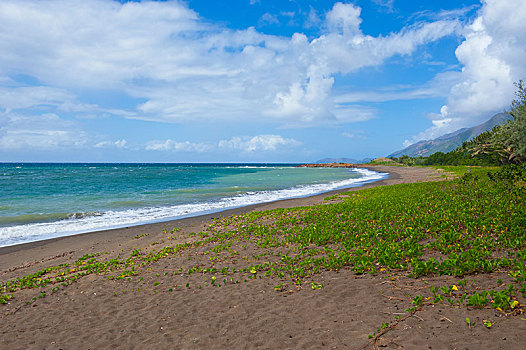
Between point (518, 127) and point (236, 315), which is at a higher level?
point (518, 127)

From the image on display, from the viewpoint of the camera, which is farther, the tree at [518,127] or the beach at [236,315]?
the tree at [518,127]

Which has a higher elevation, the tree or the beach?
the tree

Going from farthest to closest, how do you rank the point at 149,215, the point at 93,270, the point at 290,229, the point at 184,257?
the point at 149,215
the point at 290,229
the point at 184,257
the point at 93,270

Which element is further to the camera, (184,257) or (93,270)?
(184,257)

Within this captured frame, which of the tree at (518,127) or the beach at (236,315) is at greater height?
the tree at (518,127)

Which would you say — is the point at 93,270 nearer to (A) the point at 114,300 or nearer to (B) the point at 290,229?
(A) the point at 114,300

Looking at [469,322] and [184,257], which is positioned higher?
[469,322]

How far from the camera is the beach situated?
5.76 metres

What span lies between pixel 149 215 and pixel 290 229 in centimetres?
1454

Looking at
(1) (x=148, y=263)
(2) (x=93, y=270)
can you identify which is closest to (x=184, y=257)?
(1) (x=148, y=263)

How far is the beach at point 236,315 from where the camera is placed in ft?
18.9

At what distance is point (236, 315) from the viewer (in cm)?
754

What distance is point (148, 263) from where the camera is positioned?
12.3 meters

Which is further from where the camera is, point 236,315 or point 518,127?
point 518,127
